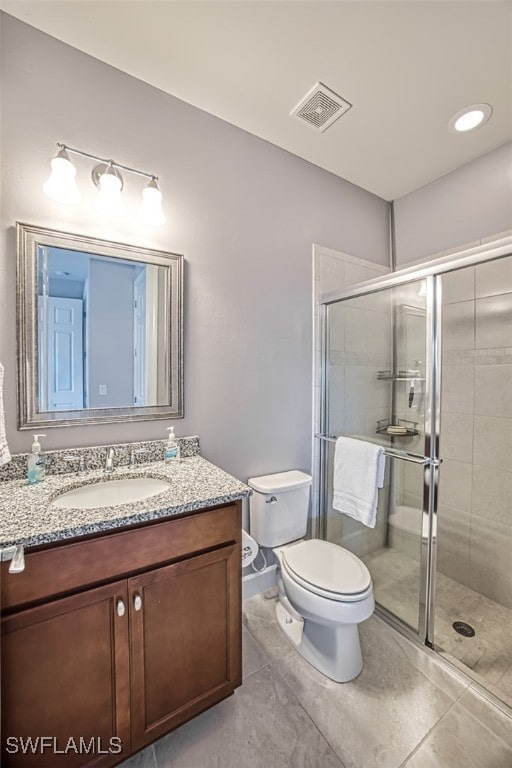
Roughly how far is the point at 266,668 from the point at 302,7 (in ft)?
8.82

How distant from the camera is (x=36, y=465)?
3.96 ft

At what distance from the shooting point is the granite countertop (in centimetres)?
86

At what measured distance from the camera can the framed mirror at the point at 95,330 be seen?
126cm

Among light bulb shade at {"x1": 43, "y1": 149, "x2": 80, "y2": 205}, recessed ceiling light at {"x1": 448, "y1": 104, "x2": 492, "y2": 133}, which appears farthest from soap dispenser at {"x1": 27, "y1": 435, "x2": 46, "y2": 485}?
recessed ceiling light at {"x1": 448, "y1": 104, "x2": 492, "y2": 133}

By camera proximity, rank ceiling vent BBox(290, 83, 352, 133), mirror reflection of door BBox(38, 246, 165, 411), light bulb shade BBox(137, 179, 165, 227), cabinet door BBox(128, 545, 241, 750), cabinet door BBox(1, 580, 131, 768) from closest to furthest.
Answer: cabinet door BBox(1, 580, 131, 768) < cabinet door BBox(128, 545, 241, 750) < mirror reflection of door BBox(38, 246, 165, 411) < light bulb shade BBox(137, 179, 165, 227) < ceiling vent BBox(290, 83, 352, 133)

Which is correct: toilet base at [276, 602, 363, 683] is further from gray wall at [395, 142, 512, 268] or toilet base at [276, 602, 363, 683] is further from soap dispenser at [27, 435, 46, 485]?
gray wall at [395, 142, 512, 268]

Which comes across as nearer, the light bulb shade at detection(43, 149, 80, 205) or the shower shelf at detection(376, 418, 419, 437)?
the light bulb shade at detection(43, 149, 80, 205)

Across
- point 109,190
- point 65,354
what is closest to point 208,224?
point 109,190

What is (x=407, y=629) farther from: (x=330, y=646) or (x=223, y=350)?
(x=223, y=350)

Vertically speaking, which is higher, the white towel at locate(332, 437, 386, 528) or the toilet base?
the white towel at locate(332, 437, 386, 528)

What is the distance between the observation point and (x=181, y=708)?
3.58 ft

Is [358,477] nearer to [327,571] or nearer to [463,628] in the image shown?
[327,571]

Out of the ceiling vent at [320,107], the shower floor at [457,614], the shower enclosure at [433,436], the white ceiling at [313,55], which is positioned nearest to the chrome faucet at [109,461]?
the shower enclosure at [433,436]

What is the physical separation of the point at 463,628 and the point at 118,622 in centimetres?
172
